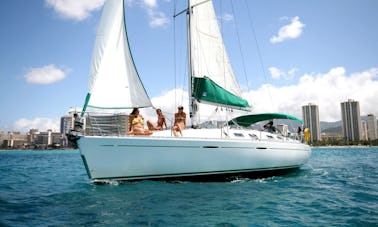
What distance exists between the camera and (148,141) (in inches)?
364

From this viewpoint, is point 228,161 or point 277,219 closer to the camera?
point 277,219

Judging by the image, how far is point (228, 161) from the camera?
34.3 ft

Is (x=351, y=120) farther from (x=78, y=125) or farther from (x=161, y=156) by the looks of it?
(x=78, y=125)

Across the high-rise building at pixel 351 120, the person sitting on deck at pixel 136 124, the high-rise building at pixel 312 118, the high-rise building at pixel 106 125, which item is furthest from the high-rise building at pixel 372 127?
the high-rise building at pixel 106 125

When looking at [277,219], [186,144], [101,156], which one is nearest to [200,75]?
[186,144]

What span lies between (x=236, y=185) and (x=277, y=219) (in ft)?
13.4

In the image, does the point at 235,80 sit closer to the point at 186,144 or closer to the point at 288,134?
the point at 288,134

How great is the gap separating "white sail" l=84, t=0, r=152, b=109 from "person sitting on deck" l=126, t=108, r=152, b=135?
0.32m

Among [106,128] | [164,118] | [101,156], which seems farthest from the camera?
[164,118]

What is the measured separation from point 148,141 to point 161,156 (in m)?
0.67

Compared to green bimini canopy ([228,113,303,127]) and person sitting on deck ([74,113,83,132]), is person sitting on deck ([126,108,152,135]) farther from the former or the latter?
green bimini canopy ([228,113,303,127])

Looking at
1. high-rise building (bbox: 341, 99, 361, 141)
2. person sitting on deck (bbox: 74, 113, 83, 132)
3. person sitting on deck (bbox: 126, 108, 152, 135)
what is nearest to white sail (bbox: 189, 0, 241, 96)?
person sitting on deck (bbox: 126, 108, 152, 135)

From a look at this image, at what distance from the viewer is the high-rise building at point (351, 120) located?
131250 mm

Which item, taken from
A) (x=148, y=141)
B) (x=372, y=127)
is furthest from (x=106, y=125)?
(x=372, y=127)
